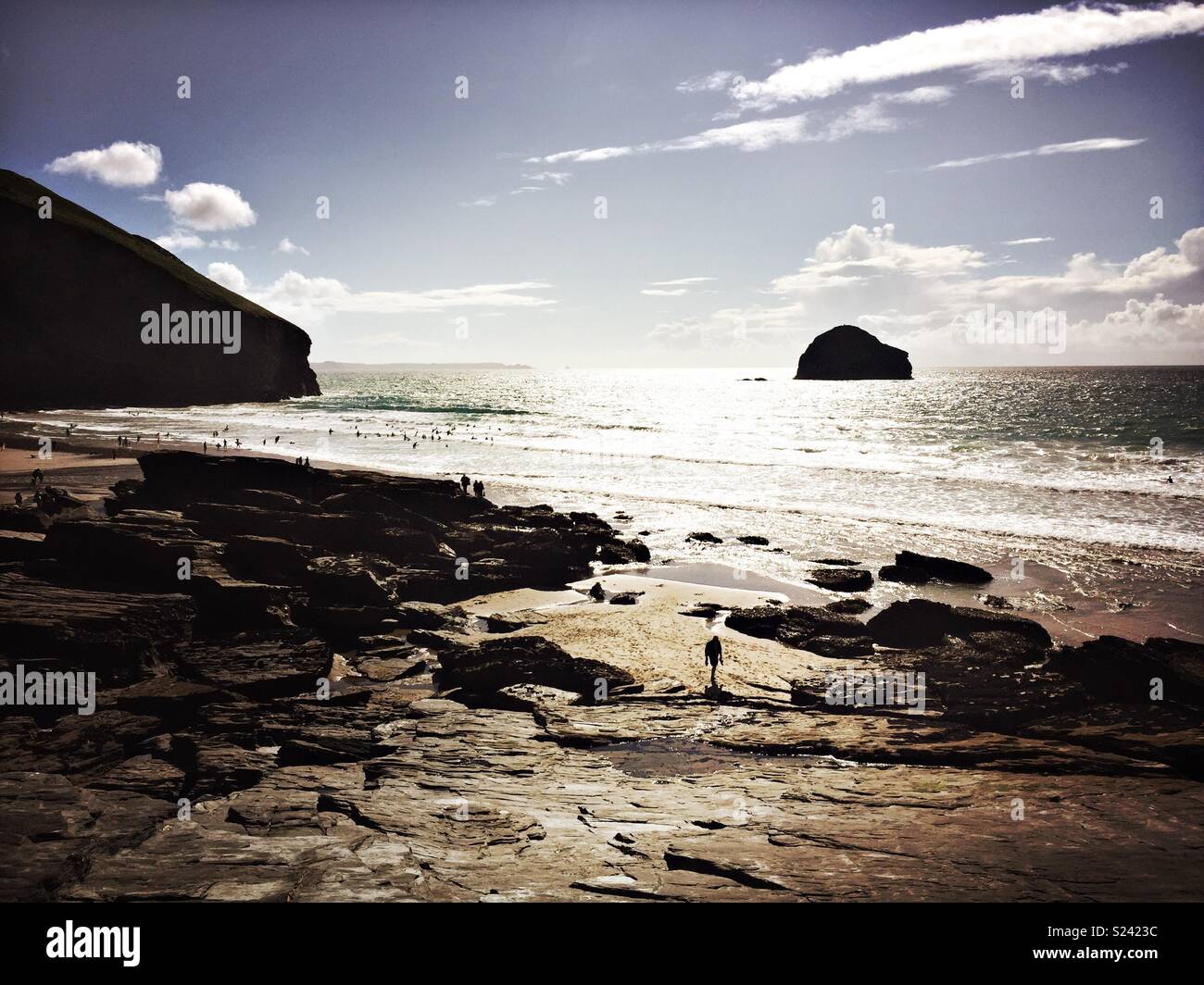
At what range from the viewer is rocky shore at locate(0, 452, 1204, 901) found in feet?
19.9

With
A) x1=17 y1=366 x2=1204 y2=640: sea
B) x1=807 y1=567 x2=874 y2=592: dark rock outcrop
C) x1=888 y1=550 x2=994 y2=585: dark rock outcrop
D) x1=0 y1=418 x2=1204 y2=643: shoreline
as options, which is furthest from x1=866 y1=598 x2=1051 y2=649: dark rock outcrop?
x1=888 y1=550 x2=994 y2=585: dark rock outcrop

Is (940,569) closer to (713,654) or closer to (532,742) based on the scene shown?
(713,654)

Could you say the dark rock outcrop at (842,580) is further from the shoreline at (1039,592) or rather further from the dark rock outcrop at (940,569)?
the dark rock outcrop at (940,569)

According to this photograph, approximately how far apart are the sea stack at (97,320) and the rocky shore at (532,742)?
83849 mm

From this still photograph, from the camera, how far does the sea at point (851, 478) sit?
976 inches

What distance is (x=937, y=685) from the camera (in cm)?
1333

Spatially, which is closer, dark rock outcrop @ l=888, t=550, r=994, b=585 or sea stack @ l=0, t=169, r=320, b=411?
dark rock outcrop @ l=888, t=550, r=994, b=585

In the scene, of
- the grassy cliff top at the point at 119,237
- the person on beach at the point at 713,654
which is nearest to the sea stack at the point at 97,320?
the grassy cliff top at the point at 119,237

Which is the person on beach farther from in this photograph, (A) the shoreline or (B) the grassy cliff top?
(B) the grassy cliff top

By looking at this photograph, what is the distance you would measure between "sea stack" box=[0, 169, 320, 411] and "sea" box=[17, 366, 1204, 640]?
5.46 meters

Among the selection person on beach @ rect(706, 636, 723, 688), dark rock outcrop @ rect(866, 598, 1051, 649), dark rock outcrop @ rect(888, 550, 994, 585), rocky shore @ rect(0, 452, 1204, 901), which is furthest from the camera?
dark rock outcrop @ rect(888, 550, 994, 585)
